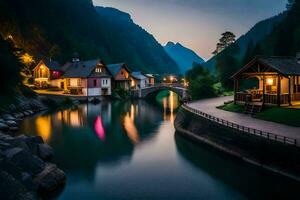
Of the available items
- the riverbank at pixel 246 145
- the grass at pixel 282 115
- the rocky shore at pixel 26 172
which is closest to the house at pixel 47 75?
the riverbank at pixel 246 145

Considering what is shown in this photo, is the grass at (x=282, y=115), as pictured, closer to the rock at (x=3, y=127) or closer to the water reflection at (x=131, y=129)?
the water reflection at (x=131, y=129)

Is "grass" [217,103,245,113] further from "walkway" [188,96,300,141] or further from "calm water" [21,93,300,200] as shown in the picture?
"calm water" [21,93,300,200]

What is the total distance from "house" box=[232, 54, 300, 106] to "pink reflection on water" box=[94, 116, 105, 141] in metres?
20.8

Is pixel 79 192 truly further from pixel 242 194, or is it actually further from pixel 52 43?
pixel 52 43

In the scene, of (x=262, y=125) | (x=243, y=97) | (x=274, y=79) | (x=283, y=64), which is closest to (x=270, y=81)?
(x=274, y=79)

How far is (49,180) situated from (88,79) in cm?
7512

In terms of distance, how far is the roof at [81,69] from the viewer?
99250mm

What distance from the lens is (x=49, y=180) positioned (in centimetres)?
2445

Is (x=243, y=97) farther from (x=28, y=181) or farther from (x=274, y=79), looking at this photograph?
(x=28, y=181)

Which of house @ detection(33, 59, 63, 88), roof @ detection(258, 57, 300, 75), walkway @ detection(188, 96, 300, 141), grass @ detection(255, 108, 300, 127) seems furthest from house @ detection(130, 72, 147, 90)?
grass @ detection(255, 108, 300, 127)

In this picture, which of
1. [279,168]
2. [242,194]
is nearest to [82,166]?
[242,194]

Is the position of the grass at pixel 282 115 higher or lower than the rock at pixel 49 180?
higher

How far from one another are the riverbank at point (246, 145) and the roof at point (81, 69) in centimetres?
6191

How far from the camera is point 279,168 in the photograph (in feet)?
82.9
